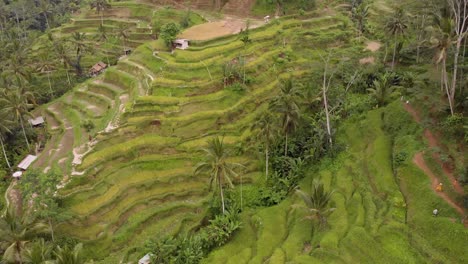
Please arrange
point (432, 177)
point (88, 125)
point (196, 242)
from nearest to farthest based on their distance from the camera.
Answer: point (196, 242) < point (432, 177) < point (88, 125)

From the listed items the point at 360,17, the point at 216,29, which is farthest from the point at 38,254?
the point at 360,17

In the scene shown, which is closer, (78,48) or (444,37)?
(444,37)

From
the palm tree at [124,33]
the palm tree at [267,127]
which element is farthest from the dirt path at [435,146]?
the palm tree at [124,33]

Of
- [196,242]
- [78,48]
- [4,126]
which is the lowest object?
[196,242]

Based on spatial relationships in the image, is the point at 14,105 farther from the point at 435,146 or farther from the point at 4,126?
the point at 435,146

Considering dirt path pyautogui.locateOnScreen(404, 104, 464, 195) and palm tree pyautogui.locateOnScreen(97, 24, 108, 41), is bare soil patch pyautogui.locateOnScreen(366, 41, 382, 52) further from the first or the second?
palm tree pyautogui.locateOnScreen(97, 24, 108, 41)
